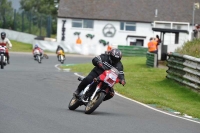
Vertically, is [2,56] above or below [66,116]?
above

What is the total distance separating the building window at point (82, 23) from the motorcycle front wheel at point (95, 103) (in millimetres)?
60710

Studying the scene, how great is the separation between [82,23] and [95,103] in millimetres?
61239

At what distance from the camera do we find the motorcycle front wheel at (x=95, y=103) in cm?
1354

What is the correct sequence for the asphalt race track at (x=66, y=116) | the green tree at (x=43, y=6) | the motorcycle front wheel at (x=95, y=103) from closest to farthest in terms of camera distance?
1. the asphalt race track at (x=66, y=116)
2. the motorcycle front wheel at (x=95, y=103)
3. the green tree at (x=43, y=6)

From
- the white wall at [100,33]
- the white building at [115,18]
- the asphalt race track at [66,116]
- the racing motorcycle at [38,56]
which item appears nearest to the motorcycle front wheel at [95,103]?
the asphalt race track at [66,116]

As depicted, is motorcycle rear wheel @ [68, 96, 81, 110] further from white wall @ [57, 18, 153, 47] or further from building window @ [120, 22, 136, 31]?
building window @ [120, 22, 136, 31]

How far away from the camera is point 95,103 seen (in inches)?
536

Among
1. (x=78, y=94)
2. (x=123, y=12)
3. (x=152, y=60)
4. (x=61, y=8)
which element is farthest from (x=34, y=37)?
(x=78, y=94)

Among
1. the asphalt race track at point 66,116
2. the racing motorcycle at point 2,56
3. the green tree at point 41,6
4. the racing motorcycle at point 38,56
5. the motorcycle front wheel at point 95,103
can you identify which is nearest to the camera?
the asphalt race track at point 66,116

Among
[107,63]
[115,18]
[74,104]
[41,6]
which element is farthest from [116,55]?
[41,6]

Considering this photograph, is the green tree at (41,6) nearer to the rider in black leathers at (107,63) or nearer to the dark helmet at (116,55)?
the rider in black leathers at (107,63)

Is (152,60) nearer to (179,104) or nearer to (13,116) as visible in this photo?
(179,104)

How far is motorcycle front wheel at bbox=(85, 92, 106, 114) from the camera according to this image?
13542 mm

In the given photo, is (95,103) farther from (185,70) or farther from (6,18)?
(6,18)
